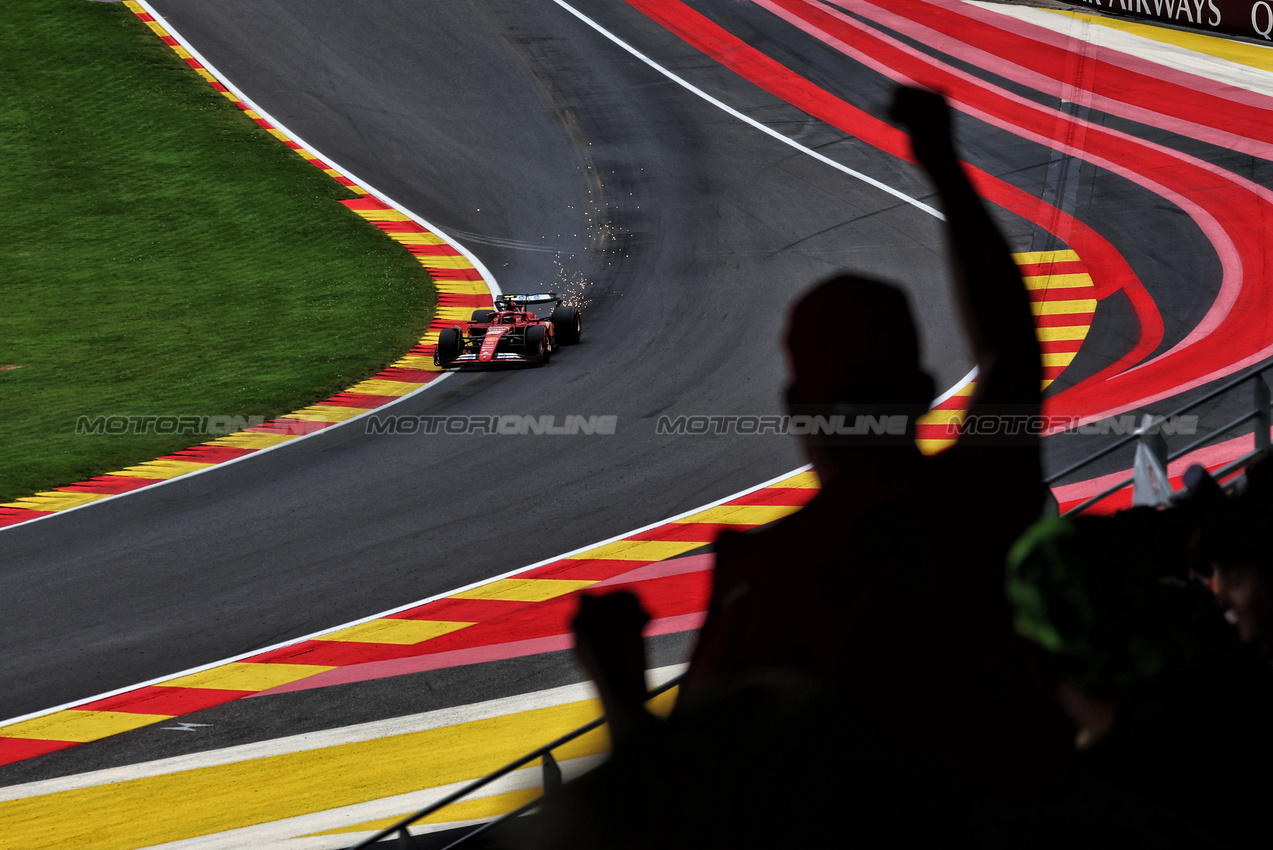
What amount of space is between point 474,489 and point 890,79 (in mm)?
19486

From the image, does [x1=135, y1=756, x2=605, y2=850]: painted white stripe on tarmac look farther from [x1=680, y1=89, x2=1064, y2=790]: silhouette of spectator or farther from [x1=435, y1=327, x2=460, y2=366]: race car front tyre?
[x1=435, y1=327, x2=460, y2=366]: race car front tyre

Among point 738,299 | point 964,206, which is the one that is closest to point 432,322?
point 738,299

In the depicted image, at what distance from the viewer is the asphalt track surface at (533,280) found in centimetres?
1046

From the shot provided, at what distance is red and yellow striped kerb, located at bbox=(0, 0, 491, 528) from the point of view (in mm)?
12922

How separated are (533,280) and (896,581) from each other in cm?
1936

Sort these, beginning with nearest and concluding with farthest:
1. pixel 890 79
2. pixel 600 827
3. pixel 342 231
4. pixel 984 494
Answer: pixel 600 827
pixel 984 494
pixel 342 231
pixel 890 79

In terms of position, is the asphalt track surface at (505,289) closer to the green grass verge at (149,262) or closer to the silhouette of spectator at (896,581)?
the green grass verge at (149,262)

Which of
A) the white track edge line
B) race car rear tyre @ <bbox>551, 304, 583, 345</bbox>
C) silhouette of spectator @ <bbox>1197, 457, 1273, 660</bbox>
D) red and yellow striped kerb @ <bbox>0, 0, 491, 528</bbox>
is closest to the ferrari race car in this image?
race car rear tyre @ <bbox>551, 304, 583, 345</bbox>

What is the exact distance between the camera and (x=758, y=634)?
1.41 meters

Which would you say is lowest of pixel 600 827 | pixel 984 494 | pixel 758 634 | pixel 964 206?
pixel 600 827

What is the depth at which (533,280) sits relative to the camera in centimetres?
2050

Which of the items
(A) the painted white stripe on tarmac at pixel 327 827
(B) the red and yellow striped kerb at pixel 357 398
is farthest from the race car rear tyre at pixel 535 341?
(A) the painted white stripe on tarmac at pixel 327 827

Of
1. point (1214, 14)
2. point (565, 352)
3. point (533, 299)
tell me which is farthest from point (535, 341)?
point (1214, 14)

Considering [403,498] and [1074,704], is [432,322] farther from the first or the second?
[1074,704]
